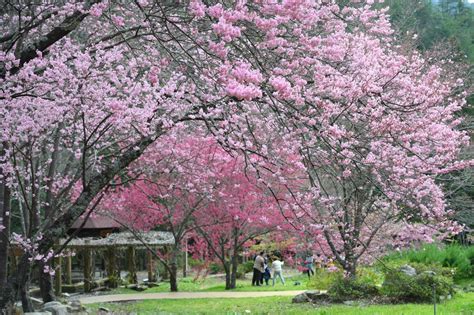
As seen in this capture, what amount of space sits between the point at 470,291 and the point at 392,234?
2.43 m

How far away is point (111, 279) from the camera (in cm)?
2008

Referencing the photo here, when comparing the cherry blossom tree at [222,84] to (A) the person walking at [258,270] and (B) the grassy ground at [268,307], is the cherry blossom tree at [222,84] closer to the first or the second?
(B) the grassy ground at [268,307]

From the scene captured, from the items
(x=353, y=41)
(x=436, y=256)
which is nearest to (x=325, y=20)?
(x=353, y=41)

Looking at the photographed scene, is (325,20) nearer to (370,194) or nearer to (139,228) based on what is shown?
(370,194)

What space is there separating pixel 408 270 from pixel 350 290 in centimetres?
146

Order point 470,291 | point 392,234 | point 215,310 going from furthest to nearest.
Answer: point 392,234, point 470,291, point 215,310

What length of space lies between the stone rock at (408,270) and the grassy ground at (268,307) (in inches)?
39.4

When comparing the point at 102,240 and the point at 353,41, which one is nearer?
the point at 353,41

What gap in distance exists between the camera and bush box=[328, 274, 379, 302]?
12.1 meters

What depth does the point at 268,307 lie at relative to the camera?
11.9 meters

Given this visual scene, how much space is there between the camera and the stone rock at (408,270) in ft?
40.5

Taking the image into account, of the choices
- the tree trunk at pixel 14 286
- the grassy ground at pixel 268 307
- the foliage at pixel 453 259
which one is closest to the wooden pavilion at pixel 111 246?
the grassy ground at pixel 268 307

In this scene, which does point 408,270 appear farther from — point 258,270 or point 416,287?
point 258,270

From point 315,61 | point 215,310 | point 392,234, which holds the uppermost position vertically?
point 315,61
